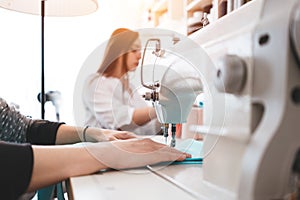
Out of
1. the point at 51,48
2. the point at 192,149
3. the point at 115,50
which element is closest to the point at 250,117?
the point at 192,149

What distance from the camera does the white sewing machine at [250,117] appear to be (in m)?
0.28

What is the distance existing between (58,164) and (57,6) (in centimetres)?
125

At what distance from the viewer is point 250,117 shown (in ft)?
1.11

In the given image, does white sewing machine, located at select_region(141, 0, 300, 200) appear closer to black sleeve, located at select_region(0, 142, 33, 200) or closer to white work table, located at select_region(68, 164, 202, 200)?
white work table, located at select_region(68, 164, 202, 200)

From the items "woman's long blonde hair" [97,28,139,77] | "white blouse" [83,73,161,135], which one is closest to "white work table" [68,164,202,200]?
"white blouse" [83,73,161,135]

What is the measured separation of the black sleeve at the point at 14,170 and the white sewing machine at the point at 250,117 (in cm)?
8

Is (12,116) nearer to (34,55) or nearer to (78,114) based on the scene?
(78,114)

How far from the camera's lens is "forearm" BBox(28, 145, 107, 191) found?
1.71 feet

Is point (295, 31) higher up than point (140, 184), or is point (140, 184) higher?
point (295, 31)

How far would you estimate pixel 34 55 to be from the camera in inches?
90.4

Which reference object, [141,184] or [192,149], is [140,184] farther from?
[192,149]

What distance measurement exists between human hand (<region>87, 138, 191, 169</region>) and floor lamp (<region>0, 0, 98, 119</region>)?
38.6 inches

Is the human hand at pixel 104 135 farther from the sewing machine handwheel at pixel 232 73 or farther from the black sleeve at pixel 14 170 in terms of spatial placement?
the sewing machine handwheel at pixel 232 73

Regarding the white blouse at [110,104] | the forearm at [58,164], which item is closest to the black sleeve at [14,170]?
the forearm at [58,164]
